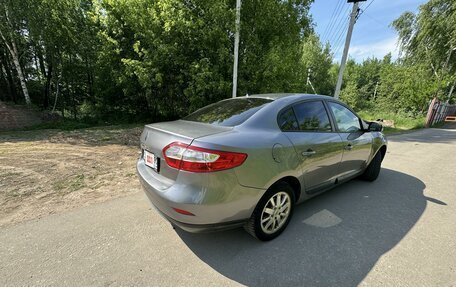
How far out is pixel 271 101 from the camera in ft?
9.17

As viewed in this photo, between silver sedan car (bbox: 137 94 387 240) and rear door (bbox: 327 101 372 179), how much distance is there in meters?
0.03

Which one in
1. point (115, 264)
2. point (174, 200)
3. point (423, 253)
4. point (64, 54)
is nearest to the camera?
point (174, 200)

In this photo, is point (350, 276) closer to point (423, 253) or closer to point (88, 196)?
point (423, 253)

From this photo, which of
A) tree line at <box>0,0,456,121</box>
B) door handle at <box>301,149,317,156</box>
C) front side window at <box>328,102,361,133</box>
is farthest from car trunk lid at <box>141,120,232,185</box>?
tree line at <box>0,0,456,121</box>

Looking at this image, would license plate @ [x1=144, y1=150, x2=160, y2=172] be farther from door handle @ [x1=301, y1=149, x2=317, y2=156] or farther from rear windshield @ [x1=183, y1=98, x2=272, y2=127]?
door handle @ [x1=301, y1=149, x2=317, y2=156]

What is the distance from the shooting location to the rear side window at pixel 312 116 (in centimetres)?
284

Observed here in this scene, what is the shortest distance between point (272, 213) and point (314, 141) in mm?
1011

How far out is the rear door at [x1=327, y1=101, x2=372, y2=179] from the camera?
3355mm

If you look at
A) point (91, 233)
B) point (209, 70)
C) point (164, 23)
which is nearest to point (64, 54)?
point (164, 23)

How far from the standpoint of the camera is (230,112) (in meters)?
2.81

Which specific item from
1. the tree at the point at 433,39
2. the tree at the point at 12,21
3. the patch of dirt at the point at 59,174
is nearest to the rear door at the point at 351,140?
the patch of dirt at the point at 59,174

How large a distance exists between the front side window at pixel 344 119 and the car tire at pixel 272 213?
1452 millimetres

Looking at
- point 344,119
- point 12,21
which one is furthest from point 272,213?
point 12,21

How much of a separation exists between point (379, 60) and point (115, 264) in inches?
2459
